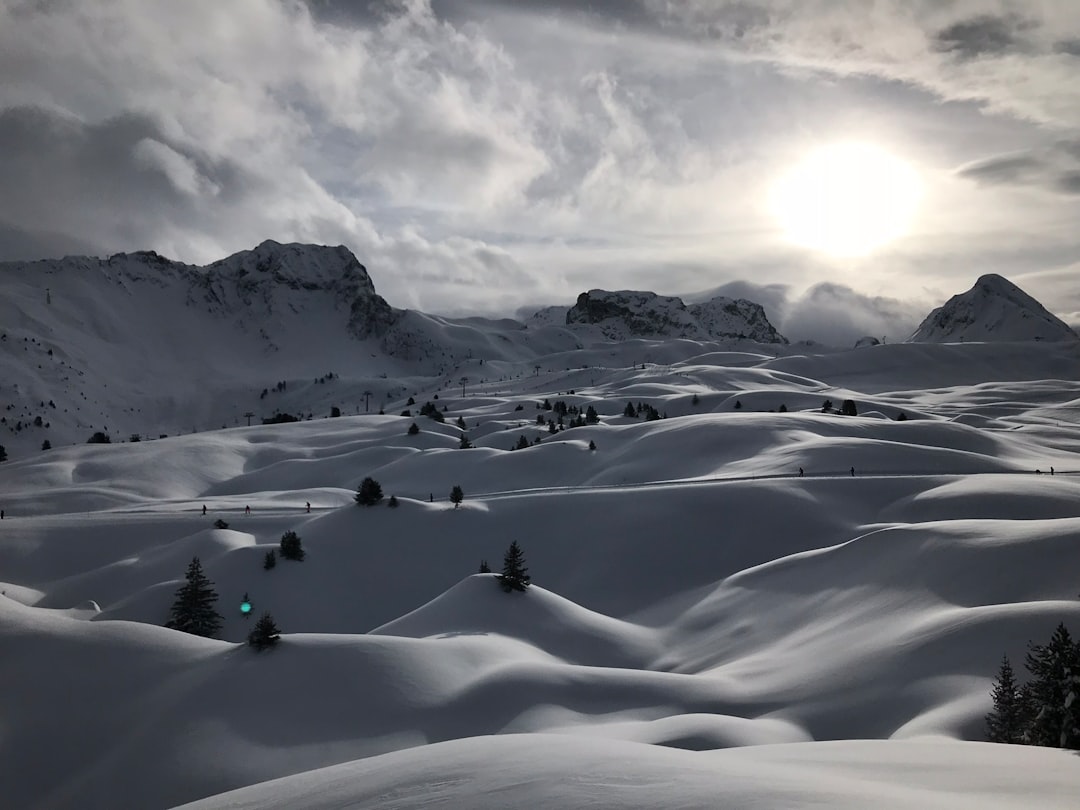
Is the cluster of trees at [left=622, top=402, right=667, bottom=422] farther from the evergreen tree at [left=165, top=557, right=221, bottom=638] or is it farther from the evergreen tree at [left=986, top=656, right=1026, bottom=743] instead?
the evergreen tree at [left=986, top=656, right=1026, bottom=743]

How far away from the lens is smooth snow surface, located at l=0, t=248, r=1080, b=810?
12.3 meters

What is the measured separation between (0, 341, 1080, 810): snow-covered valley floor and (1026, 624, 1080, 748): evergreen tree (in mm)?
1509

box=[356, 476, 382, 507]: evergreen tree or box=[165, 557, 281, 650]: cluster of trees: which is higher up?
box=[356, 476, 382, 507]: evergreen tree

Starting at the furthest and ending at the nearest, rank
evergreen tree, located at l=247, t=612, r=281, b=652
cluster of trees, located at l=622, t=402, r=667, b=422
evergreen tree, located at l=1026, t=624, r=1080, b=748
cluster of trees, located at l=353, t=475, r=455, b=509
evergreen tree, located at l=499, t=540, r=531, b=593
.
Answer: cluster of trees, located at l=622, t=402, r=667, b=422, cluster of trees, located at l=353, t=475, r=455, b=509, evergreen tree, located at l=499, t=540, r=531, b=593, evergreen tree, located at l=247, t=612, r=281, b=652, evergreen tree, located at l=1026, t=624, r=1080, b=748

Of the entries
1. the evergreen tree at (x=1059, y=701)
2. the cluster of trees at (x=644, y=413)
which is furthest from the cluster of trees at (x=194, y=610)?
the cluster of trees at (x=644, y=413)

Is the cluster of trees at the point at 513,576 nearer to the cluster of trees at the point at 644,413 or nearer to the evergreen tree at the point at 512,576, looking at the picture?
the evergreen tree at the point at 512,576

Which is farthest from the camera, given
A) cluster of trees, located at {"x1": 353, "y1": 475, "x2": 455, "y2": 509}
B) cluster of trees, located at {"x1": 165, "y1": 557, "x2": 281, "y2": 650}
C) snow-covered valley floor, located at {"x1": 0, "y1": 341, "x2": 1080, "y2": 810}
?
cluster of trees, located at {"x1": 353, "y1": 475, "x2": 455, "y2": 509}

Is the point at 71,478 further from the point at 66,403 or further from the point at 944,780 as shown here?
the point at 66,403

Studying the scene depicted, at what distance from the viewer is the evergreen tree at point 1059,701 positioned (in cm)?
1380

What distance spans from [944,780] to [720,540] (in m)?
37.6

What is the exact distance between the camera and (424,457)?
79188mm

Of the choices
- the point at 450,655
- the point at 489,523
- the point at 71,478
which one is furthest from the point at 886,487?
the point at 71,478

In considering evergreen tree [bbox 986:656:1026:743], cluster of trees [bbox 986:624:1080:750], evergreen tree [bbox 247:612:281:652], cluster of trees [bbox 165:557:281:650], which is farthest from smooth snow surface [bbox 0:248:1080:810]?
cluster of trees [bbox 165:557:281:650]

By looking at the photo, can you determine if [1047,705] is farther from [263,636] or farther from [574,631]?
[263,636]
